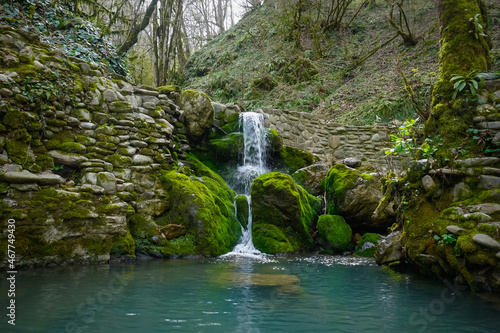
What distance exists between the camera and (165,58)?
11117 mm

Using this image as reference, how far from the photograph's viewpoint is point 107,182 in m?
5.12

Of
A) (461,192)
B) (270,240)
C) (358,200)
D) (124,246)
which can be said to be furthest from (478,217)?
(124,246)

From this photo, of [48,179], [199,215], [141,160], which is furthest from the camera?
[141,160]

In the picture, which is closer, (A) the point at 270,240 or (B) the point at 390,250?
(B) the point at 390,250

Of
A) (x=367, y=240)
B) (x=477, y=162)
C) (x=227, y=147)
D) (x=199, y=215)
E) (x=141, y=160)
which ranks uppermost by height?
(x=227, y=147)

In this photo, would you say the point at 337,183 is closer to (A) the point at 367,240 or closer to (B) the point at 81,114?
(A) the point at 367,240

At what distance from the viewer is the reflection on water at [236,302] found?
8.07 feet

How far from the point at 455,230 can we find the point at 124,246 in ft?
14.7

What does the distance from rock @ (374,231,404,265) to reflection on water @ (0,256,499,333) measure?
1.16 feet

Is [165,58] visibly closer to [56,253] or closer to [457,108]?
[56,253]

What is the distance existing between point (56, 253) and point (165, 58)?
27.8 ft

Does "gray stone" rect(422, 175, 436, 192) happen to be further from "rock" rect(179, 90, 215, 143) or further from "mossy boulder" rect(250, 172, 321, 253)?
"rock" rect(179, 90, 215, 143)

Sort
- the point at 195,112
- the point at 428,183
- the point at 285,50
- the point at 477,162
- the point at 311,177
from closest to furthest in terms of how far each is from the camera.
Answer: the point at 477,162, the point at 428,183, the point at 195,112, the point at 311,177, the point at 285,50

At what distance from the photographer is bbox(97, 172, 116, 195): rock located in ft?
16.6
